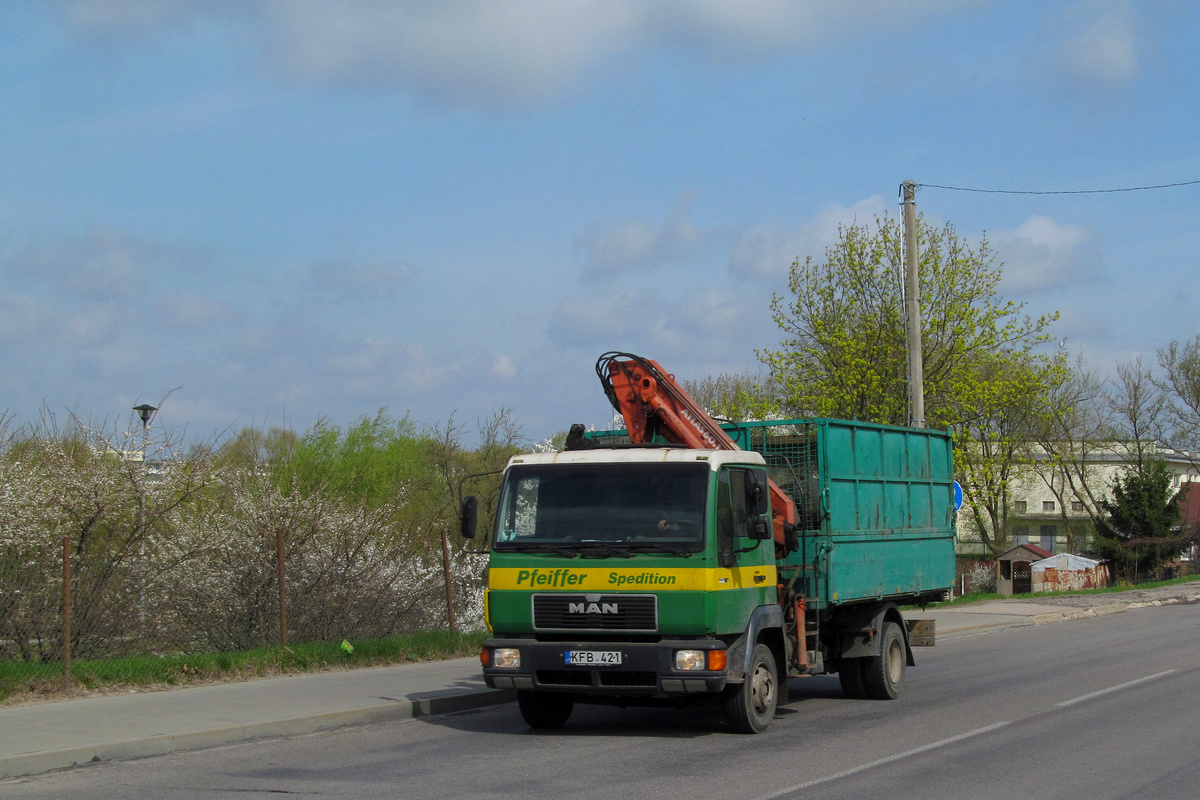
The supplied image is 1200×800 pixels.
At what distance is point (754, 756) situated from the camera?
351 inches

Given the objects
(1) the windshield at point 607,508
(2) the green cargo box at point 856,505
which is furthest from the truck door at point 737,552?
(2) the green cargo box at point 856,505

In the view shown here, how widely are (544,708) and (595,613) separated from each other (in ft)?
4.87

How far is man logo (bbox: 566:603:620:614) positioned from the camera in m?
9.52

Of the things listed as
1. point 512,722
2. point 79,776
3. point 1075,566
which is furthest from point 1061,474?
point 79,776

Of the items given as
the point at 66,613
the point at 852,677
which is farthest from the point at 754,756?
the point at 66,613

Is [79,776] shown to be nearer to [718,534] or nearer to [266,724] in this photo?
[266,724]

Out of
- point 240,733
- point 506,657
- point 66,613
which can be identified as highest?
point 66,613

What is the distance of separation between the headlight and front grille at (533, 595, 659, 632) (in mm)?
273

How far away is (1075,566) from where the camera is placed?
52.0m

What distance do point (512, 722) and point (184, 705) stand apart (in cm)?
319

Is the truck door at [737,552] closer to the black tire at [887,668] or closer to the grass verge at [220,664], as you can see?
the black tire at [887,668]

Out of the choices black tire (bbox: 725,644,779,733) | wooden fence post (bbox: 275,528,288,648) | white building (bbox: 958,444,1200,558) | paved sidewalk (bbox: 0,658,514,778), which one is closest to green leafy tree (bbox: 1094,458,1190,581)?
white building (bbox: 958,444,1200,558)

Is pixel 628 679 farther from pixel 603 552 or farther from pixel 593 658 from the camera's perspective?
pixel 603 552

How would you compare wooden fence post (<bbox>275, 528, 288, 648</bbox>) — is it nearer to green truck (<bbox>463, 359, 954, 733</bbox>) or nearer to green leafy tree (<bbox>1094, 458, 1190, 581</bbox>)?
green truck (<bbox>463, 359, 954, 733</bbox>)
